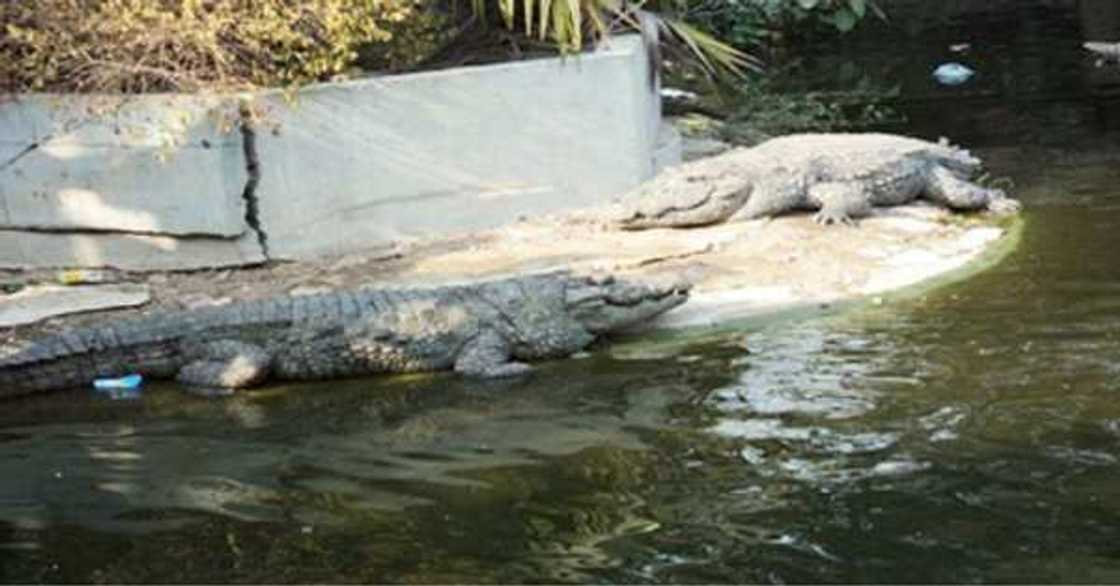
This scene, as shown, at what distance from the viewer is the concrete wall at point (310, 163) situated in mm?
7938

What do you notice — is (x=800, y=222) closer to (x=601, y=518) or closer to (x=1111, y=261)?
(x=1111, y=261)

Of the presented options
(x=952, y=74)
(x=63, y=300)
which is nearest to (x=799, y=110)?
(x=952, y=74)

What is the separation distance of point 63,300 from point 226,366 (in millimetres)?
1551

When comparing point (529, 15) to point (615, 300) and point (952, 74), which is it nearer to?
point (615, 300)

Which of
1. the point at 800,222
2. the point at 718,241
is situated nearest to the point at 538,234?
the point at 718,241

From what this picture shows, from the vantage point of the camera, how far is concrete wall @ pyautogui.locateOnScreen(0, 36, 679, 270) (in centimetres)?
794

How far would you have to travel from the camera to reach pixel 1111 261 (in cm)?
734

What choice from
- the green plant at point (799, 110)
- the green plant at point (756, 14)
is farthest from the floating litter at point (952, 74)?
the green plant at point (756, 14)

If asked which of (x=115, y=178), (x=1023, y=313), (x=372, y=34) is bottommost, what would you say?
(x=1023, y=313)

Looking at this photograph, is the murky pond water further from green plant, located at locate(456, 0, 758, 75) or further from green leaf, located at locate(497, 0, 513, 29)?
green leaf, located at locate(497, 0, 513, 29)

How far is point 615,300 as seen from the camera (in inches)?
265

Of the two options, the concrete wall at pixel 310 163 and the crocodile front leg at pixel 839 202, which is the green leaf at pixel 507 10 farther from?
the crocodile front leg at pixel 839 202

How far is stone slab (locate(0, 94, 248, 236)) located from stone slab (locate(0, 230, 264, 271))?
73mm

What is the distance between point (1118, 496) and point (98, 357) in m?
4.52
